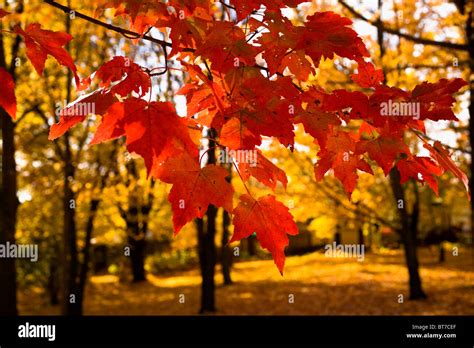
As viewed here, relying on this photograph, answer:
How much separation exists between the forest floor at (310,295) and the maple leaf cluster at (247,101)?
926 cm

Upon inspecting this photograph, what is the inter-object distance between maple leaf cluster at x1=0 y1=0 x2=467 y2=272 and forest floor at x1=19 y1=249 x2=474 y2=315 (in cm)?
926

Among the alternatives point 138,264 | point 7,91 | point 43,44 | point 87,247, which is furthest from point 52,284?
point 7,91

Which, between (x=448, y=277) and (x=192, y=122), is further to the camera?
(x=448, y=277)

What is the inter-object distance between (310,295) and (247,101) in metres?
12.7

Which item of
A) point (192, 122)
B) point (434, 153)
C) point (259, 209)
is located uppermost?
point (192, 122)

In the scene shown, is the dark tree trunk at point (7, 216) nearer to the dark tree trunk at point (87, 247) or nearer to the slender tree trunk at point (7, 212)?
the slender tree trunk at point (7, 212)

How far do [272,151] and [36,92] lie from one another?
548 cm

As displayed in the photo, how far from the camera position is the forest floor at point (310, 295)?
1130 cm

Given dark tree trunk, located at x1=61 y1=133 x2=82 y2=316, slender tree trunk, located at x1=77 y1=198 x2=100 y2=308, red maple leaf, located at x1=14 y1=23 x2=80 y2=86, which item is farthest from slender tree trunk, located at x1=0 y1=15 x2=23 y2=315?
red maple leaf, located at x1=14 y1=23 x2=80 y2=86

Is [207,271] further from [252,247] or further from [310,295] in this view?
[252,247]

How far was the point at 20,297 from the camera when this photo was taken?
64.7 ft
